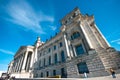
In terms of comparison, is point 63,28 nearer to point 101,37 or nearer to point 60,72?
point 101,37

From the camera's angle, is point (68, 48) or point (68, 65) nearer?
point (68, 65)

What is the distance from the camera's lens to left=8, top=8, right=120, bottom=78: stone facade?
15.6 meters

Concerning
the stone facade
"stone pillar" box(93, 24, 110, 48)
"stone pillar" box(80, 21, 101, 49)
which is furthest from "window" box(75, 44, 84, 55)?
"stone pillar" box(93, 24, 110, 48)

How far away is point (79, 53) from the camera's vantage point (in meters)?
20.7

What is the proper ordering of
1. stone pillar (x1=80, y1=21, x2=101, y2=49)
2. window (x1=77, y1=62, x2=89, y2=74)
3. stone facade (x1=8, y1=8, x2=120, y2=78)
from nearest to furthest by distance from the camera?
1. stone facade (x1=8, y1=8, x2=120, y2=78)
2. window (x1=77, y1=62, x2=89, y2=74)
3. stone pillar (x1=80, y1=21, x2=101, y2=49)

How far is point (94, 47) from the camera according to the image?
59.1 ft

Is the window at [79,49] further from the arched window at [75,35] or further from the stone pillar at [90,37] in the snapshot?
the arched window at [75,35]

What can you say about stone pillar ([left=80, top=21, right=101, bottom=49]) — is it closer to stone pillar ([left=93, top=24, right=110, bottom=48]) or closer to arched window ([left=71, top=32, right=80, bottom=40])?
arched window ([left=71, top=32, right=80, bottom=40])

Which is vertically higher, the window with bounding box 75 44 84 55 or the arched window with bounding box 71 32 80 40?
the arched window with bounding box 71 32 80 40

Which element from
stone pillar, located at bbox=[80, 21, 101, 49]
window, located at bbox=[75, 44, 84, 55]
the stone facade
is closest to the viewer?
the stone facade

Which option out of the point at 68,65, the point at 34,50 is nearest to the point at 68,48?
the point at 68,65

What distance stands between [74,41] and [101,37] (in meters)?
7.40

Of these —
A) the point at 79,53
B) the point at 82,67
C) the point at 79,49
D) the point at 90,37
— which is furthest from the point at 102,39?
the point at 82,67

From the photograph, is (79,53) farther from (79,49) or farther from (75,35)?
(75,35)
